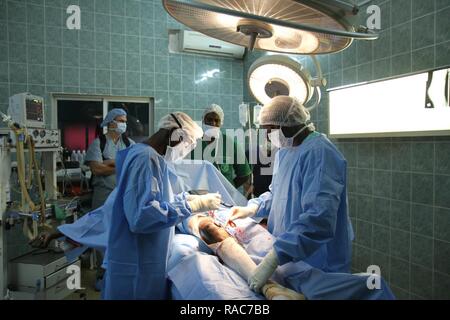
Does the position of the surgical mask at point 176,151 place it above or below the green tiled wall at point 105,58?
below

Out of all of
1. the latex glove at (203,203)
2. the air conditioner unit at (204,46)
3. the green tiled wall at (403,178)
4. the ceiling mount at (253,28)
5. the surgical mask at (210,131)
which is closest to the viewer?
the ceiling mount at (253,28)

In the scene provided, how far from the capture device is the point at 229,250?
1588 millimetres

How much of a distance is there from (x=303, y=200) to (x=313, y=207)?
7 cm

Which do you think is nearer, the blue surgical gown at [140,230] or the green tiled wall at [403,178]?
the blue surgical gown at [140,230]

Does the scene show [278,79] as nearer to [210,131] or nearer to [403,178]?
[210,131]

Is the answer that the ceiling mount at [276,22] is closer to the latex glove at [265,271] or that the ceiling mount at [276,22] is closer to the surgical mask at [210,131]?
the latex glove at [265,271]

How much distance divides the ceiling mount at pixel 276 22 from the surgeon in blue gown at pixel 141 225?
23.2 inches

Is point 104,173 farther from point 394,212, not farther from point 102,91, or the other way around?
point 394,212

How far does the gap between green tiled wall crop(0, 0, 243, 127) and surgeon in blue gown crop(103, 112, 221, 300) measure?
8.67 ft

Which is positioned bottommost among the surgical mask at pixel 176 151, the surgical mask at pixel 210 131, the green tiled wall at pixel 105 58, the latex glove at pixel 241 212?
the latex glove at pixel 241 212

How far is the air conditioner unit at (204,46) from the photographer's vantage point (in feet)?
13.3

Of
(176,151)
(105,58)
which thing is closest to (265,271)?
(176,151)

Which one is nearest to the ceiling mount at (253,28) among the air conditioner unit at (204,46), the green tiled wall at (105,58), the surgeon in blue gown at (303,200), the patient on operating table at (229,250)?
the surgeon in blue gown at (303,200)

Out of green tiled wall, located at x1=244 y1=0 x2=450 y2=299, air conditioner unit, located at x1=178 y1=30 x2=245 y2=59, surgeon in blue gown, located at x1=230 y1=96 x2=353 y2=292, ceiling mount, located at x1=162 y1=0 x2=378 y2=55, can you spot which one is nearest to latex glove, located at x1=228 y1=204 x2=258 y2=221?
surgeon in blue gown, located at x1=230 y1=96 x2=353 y2=292
